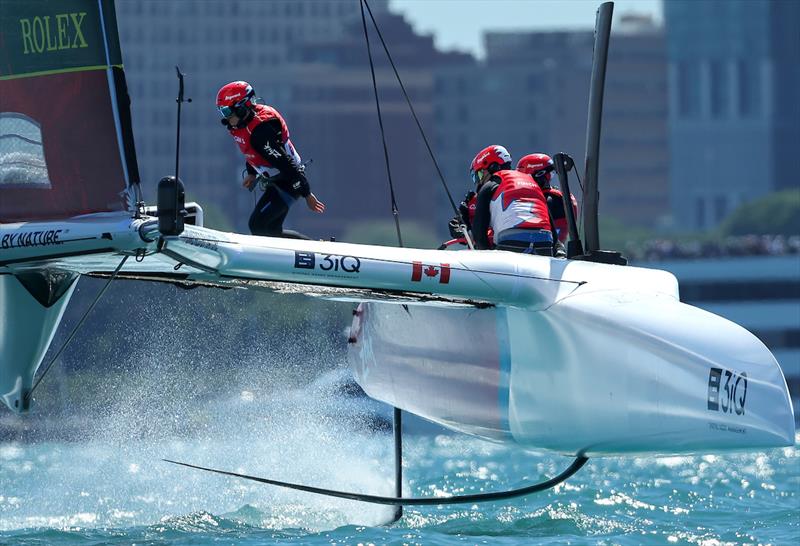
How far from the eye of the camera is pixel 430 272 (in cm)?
757

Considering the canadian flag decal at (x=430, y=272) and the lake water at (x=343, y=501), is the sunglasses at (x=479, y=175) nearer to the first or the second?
the canadian flag decal at (x=430, y=272)

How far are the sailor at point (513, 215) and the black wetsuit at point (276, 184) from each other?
921mm

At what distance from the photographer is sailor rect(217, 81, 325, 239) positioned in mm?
8625

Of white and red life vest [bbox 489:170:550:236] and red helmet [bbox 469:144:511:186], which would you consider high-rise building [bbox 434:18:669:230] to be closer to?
red helmet [bbox 469:144:511:186]

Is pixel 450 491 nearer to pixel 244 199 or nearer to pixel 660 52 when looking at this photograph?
pixel 244 199

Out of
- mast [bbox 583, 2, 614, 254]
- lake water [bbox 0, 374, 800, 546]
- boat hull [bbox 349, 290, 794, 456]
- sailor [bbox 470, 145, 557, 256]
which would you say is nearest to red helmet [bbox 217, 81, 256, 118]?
sailor [bbox 470, 145, 557, 256]

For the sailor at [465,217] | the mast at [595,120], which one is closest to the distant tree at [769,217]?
the sailor at [465,217]

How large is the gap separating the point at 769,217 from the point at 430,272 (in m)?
47.8

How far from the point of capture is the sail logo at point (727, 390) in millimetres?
7254

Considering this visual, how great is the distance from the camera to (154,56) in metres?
63.7

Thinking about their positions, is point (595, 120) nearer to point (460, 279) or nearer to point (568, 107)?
point (460, 279)

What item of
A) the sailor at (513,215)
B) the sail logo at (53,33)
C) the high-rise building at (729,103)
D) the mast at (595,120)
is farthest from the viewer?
the high-rise building at (729,103)

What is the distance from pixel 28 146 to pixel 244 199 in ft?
186

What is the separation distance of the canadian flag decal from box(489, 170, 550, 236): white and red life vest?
89 cm
